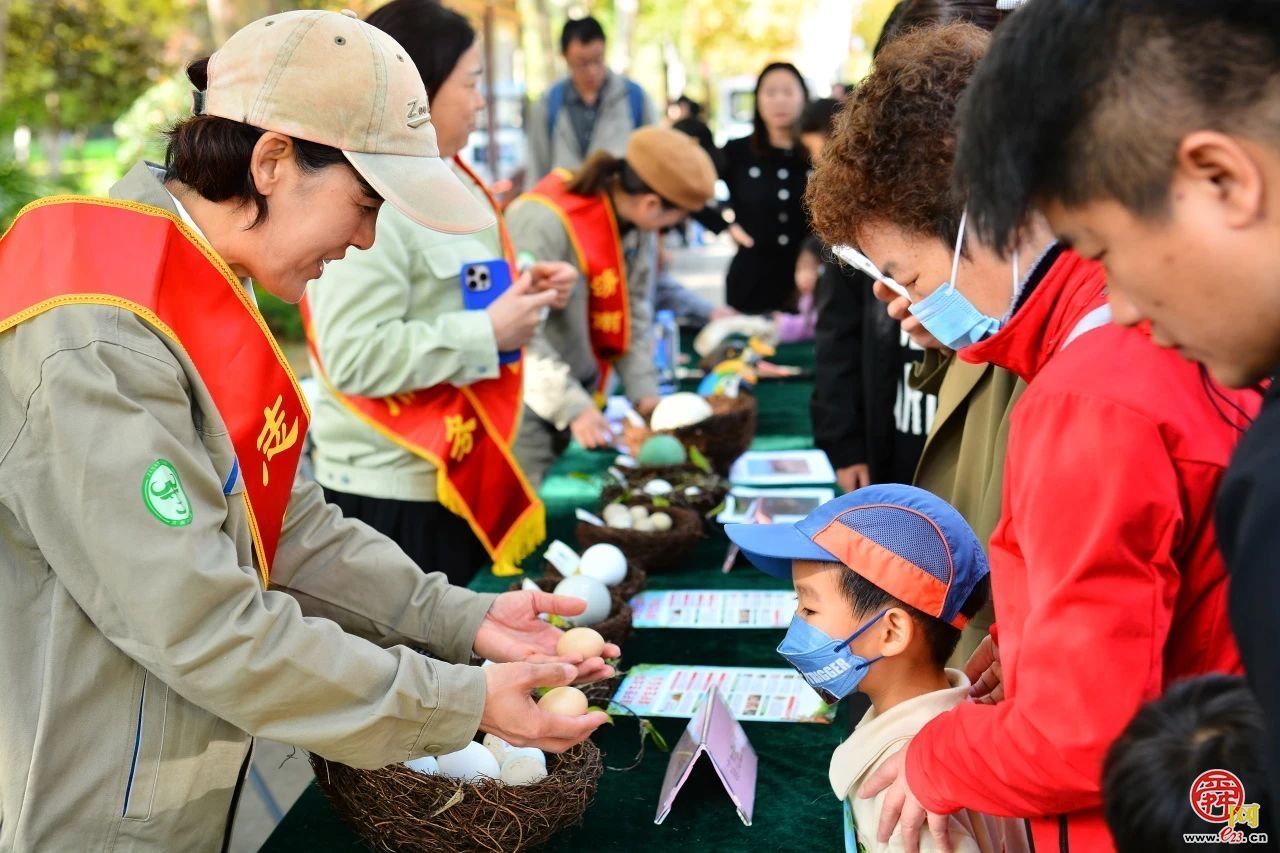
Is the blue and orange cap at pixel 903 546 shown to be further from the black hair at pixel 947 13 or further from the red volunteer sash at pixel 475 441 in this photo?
the red volunteer sash at pixel 475 441

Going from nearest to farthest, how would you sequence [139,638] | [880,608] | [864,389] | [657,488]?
[139,638], [880,608], [657,488], [864,389]

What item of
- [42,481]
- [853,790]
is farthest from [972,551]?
[42,481]

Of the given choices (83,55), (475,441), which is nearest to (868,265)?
(475,441)

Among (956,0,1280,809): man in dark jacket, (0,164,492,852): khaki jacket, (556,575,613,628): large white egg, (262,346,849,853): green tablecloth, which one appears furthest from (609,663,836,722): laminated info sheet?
(956,0,1280,809): man in dark jacket

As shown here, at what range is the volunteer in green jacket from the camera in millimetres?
2787

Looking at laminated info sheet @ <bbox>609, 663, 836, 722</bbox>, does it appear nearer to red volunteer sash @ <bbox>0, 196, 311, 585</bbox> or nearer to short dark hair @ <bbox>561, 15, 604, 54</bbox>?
red volunteer sash @ <bbox>0, 196, 311, 585</bbox>

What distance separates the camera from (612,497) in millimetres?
3305

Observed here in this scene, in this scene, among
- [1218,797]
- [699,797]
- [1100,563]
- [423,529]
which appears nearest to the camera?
[1218,797]

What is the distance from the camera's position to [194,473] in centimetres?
137

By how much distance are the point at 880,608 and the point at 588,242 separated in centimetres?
249

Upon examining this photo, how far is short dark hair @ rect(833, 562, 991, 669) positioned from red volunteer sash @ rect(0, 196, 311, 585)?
0.83 meters

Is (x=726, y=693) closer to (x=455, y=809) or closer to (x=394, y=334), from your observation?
(x=455, y=809)

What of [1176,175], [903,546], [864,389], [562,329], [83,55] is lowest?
[83,55]

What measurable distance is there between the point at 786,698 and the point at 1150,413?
1275 mm
